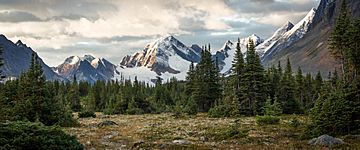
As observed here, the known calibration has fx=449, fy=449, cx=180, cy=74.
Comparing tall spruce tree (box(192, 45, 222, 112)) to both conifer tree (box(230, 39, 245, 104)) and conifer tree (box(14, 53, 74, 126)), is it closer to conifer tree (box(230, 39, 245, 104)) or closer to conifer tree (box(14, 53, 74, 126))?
conifer tree (box(230, 39, 245, 104))

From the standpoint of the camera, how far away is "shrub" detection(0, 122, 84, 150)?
21.0m

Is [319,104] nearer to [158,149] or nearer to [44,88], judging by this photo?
[158,149]

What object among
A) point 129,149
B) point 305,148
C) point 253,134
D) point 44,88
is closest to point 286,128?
point 253,134

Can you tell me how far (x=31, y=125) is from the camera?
24.0 metres

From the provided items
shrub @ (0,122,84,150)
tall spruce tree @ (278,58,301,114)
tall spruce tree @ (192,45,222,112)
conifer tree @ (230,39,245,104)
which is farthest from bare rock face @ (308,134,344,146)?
tall spruce tree @ (192,45,222,112)

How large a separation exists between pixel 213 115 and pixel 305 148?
41.0 meters

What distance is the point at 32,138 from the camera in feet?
70.4

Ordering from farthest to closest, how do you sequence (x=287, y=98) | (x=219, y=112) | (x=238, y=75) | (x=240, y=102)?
(x=238, y=75)
(x=287, y=98)
(x=240, y=102)
(x=219, y=112)

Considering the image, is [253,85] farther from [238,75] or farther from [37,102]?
[37,102]

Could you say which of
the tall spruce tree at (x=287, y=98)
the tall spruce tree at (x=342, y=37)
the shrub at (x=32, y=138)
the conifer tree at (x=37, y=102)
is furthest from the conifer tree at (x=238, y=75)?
the shrub at (x=32, y=138)

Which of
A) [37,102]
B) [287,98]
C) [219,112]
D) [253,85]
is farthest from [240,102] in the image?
[37,102]

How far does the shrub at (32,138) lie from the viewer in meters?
→ 21.0

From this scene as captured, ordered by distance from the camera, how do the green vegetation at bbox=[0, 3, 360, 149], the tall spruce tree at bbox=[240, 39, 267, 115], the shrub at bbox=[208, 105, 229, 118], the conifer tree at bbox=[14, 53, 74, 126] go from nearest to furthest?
the green vegetation at bbox=[0, 3, 360, 149], the conifer tree at bbox=[14, 53, 74, 126], the shrub at bbox=[208, 105, 229, 118], the tall spruce tree at bbox=[240, 39, 267, 115]

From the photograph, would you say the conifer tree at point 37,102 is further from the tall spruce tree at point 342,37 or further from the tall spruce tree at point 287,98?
the tall spruce tree at point 287,98
